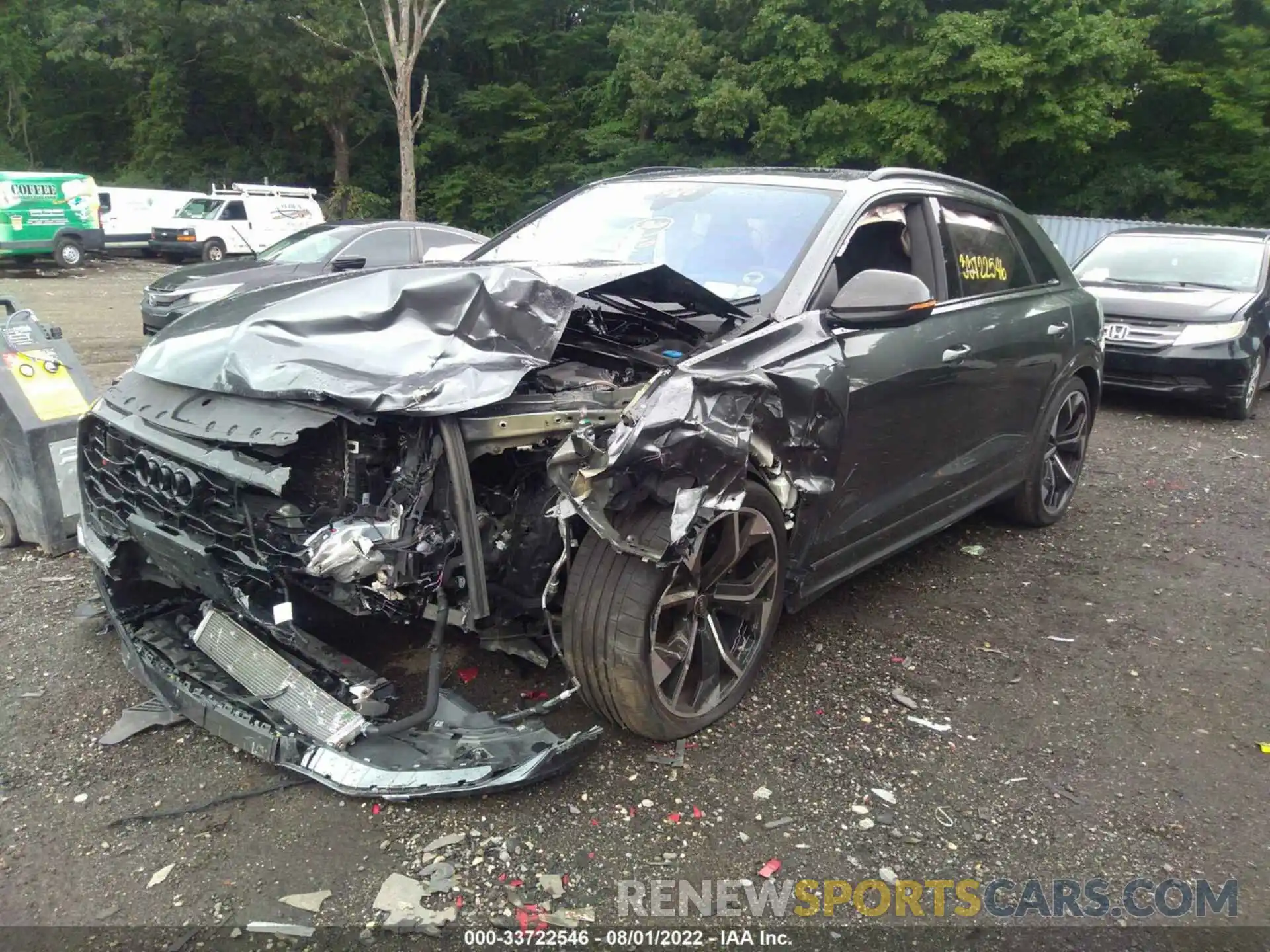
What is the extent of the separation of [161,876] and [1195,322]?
8885 mm

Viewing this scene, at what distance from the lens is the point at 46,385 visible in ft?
14.1

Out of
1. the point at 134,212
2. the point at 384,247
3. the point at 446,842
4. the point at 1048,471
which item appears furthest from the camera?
the point at 134,212

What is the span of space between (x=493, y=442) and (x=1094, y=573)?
3.43m

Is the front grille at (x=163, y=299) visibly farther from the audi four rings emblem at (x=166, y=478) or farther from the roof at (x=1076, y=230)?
the roof at (x=1076, y=230)

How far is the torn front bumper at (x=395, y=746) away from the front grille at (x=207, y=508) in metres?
0.46

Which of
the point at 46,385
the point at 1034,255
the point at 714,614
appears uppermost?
the point at 1034,255

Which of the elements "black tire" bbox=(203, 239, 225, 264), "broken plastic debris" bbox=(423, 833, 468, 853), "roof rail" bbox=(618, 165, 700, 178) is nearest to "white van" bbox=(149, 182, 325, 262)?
"black tire" bbox=(203, 239, 225, 264)

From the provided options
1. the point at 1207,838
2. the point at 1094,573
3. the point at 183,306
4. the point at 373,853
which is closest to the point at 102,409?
the point at 373,853

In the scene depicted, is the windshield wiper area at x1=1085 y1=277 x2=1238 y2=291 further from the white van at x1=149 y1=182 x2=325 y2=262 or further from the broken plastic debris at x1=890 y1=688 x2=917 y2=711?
the white van at x1=149 y1=182 x2=325 y2=262

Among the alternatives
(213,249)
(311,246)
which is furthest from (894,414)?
(213,249)

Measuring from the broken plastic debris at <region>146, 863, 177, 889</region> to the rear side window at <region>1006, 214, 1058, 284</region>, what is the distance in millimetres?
4462

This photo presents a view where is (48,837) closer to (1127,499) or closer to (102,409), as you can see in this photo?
(102,409)

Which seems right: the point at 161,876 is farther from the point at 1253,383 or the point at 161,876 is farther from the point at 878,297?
the point at 1253,383

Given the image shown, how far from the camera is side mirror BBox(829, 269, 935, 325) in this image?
10.3ft
